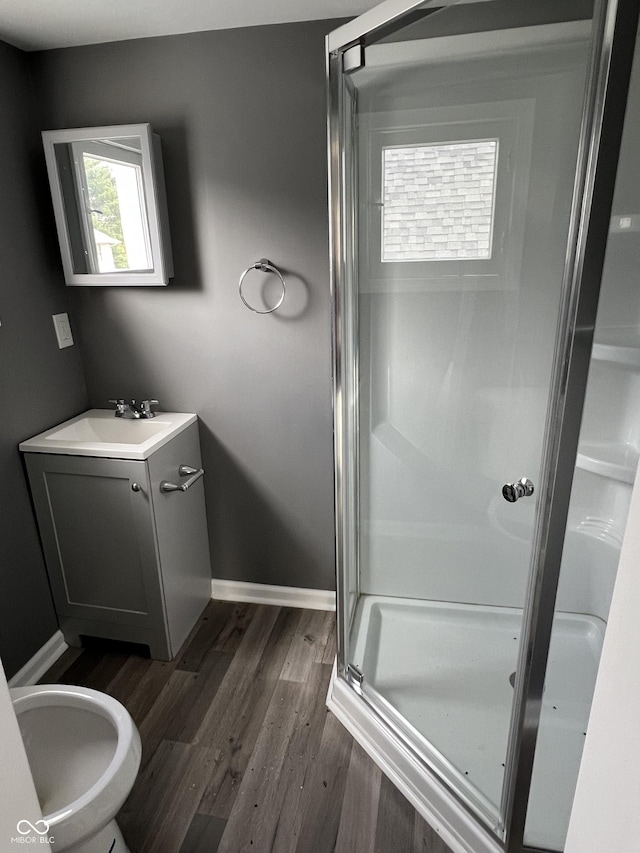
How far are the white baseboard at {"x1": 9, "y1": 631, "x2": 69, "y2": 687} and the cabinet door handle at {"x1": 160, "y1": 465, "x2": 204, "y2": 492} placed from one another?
80cm

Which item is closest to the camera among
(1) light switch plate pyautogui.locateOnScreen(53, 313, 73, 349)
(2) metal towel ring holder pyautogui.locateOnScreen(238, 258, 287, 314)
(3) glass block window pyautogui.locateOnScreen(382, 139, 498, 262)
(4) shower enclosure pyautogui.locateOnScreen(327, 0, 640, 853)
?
(4) shower enclosure pyautogui.locateOnScreen(327, 0, 640, 853)

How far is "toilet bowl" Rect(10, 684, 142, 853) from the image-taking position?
129 centimetres

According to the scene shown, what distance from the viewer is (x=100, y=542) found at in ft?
6.54

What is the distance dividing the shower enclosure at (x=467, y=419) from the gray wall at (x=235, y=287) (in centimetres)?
25

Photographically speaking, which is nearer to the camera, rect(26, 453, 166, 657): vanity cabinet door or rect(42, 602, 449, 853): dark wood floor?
rect(42, 602, 449, 853): dark wood floor

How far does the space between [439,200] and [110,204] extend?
1176 mm

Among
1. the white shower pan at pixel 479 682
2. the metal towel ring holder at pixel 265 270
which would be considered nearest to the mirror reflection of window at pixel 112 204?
A: the metal towel ring holder at pixel 265 270

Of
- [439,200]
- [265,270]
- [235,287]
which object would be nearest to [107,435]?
[235,287]

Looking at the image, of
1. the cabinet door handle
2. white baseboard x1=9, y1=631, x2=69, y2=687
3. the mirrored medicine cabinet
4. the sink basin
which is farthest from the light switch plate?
white baseboard x1=9, y1=631, x2=69, y2=687

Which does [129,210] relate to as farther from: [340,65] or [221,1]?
[340,65]

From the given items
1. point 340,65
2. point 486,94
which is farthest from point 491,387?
point 340,65

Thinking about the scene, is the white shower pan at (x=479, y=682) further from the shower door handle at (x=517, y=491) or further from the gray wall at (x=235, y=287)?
the gray wall at (x=235, y=287)

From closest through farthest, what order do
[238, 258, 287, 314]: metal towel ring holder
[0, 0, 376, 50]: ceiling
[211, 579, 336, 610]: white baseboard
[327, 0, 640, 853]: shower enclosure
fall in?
[327, 0, 640, 853]: shower enclosure
[0, 0, 376, 50]: ceiling
[238, 258, 287, 314]: metal towel ring holder
[211, 579, 336, 610]: white baseboard

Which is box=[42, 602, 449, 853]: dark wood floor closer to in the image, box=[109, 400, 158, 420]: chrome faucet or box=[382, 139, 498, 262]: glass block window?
box=[109, 400, 158, 420]: chrome faucet
